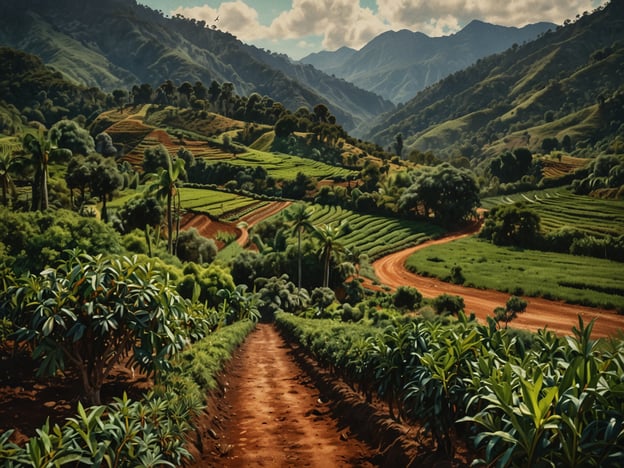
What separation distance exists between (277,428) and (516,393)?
860 cm

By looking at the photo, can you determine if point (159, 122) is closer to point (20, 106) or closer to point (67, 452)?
point (20, 106)

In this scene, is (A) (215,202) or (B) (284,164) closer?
(A) (215,202)

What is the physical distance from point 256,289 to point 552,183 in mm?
90557

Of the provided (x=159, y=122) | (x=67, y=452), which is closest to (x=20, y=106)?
(x=159, y=122)

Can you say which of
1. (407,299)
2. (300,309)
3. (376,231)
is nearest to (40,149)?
(300,309)

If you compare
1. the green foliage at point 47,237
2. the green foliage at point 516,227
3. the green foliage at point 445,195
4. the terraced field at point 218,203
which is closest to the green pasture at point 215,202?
the terraced field at point 218,203

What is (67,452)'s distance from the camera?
650 centimetres

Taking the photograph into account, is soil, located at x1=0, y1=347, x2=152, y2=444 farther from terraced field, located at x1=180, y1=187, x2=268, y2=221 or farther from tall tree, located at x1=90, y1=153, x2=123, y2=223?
terraced field, located at x1=180, y1=187, x2=268, y2=221

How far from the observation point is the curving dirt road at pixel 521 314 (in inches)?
1689

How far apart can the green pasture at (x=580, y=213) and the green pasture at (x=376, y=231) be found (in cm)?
2132

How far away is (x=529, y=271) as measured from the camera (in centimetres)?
5897

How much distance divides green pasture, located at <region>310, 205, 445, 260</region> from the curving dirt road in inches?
266

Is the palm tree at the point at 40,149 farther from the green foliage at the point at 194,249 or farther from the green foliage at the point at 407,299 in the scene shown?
the green foliage at the point at 407,299

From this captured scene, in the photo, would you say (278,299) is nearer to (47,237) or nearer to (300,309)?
(300,309)
